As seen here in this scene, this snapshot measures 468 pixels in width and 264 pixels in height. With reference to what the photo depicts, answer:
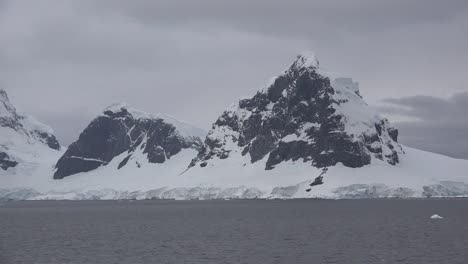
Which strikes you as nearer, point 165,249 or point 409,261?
point 409,261

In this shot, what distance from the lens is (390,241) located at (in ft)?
331

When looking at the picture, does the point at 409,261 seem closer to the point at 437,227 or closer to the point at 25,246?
the point at 437,227

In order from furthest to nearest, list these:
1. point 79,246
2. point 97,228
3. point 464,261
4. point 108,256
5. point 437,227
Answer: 1. point 97,228
2. point 437,227
3. point 79,246
4. point 108,256
5. point 464,261

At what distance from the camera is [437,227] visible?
124 m

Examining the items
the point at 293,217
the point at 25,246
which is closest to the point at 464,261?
the point at 25,246

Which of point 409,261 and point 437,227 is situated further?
point 437,227

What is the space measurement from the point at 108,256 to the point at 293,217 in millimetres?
79261

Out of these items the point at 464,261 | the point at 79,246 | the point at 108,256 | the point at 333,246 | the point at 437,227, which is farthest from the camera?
the point at 437,227

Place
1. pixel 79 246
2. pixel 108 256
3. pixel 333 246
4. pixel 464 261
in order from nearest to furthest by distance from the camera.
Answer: pixel 464 261 → pixel 108 256 → pixel 333 246 → pixel 79 246

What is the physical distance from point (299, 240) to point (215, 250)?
17308 mm

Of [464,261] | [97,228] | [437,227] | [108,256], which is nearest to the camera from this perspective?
[464,261]

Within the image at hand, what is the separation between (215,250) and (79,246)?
23407 millimetres

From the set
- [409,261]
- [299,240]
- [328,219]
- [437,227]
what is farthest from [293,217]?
[409,261]

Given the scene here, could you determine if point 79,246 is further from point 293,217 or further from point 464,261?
point 293,217
